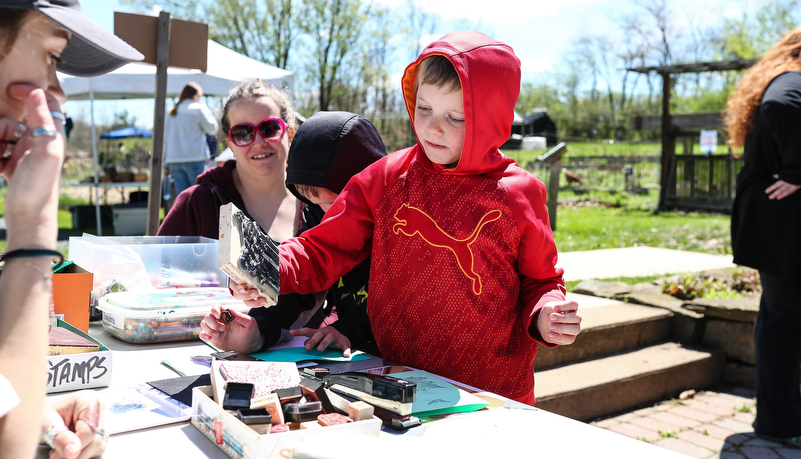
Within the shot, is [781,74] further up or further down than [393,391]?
further up

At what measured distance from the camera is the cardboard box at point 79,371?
1303mm

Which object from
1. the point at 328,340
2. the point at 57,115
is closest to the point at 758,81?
the point at 328,340

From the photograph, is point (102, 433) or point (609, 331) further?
point (609, 331)

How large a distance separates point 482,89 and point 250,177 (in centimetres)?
137

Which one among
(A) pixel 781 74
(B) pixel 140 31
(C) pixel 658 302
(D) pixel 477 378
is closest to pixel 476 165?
(D) pixel 477 378

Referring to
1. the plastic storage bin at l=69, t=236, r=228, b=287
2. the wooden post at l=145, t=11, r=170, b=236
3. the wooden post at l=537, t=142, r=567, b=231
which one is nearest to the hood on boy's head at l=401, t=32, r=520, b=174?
the plastic storage bin at l=69, t=236, r=228, b=287

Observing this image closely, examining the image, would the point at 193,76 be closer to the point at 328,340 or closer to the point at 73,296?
the point at 73,296

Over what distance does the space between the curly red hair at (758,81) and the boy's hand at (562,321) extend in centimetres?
256

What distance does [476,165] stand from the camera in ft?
5.51

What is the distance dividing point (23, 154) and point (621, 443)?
1.09 meters

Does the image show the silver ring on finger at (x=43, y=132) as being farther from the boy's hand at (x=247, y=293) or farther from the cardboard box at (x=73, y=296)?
the cardboard box at (x=73, y=296)

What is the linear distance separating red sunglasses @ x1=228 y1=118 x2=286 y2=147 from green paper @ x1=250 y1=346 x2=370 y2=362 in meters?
1.12

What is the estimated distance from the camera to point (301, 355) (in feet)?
5.37

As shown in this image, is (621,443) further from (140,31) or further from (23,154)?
(140,31)
